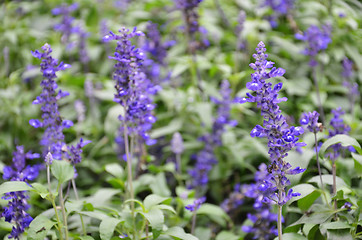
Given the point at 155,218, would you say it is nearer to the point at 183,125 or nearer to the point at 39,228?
the point at 39,228

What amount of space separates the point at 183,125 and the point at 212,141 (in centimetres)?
71

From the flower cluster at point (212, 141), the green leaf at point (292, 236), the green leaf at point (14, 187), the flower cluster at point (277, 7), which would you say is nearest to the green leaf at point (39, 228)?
the green leaf at point (14, 187)

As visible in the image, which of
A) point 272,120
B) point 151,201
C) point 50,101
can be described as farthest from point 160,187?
point 272,120

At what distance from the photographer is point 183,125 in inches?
216

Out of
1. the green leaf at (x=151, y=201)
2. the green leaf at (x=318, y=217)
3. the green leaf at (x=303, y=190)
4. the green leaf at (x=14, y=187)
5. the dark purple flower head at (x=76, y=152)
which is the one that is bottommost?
the green leaf at (x=151, y=201)

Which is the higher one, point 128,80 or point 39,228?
point 128,80

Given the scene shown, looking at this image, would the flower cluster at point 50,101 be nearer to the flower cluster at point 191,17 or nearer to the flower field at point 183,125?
the flower field at point 183,125

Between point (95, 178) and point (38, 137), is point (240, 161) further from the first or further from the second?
point (38, 137)

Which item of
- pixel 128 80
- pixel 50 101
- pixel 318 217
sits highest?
pixel 128 80

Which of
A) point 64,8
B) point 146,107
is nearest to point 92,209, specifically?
point 146,107

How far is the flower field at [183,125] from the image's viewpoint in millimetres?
2998

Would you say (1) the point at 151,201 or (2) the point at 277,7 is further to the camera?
(2) the point at 277,7

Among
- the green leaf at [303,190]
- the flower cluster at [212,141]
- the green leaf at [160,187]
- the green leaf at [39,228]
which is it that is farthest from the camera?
the flower cluster at [212,141]

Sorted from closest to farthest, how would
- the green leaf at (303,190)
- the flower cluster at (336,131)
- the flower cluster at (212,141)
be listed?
the green leaf at (303,190)
the flower cluster at (336,131)
the flower cluster at (212,141)
